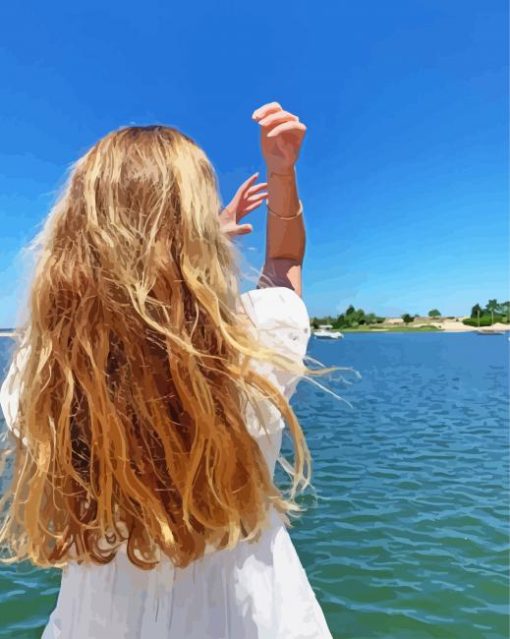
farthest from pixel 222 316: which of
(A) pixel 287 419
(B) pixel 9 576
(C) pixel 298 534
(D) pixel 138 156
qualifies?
(C) pixel 298 534

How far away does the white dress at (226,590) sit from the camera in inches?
58.7

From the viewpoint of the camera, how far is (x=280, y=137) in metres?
1.68

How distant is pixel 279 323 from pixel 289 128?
541 millimetres

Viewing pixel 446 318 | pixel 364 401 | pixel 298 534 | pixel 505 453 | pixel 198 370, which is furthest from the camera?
pixel 446 318

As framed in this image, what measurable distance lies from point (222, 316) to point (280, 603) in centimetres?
71

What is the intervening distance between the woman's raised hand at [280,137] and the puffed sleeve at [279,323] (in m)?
0.38

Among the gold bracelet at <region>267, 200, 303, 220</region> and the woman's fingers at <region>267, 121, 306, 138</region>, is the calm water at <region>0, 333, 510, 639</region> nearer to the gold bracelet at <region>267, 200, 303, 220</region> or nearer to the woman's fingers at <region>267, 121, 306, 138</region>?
the gold bracelet at <region>267, 200, 303, 220</region>

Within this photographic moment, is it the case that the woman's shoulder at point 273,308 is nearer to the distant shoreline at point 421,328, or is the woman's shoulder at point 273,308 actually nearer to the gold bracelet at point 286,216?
the gold bracelet at point 286,216

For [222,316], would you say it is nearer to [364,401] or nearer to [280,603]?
[280,603]

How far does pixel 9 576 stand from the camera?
23.9 ft

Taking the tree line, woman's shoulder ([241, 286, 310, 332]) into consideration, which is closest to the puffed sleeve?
woman's shoulder ([241, 286, 310, 332])

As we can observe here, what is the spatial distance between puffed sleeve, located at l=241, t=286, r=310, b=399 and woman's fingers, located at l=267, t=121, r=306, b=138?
443 mm

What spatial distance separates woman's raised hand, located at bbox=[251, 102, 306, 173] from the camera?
1.68 metres

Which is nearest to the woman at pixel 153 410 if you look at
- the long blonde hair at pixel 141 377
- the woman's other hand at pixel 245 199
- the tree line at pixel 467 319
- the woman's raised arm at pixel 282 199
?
the long blonde hair at pixel 141 377
